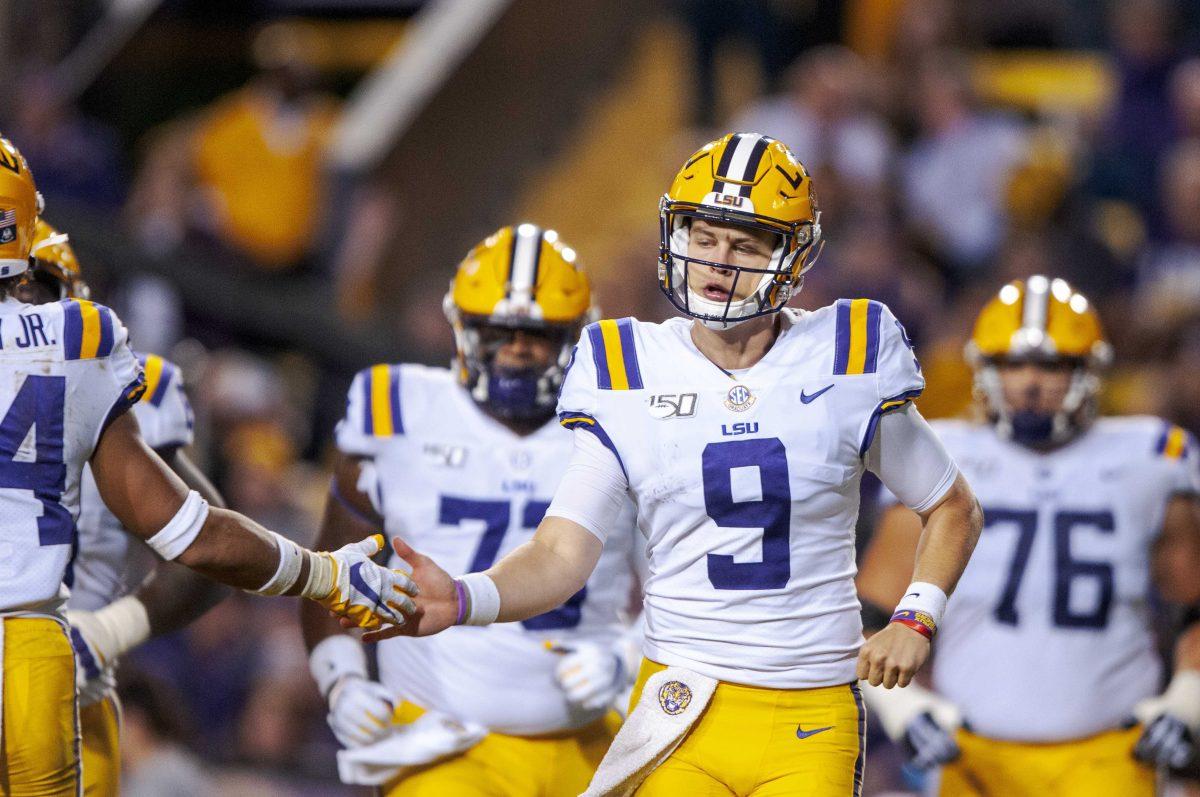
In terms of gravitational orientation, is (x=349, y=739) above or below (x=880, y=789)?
above

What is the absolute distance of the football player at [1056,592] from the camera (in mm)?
4648

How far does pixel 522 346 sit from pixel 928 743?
1494mm

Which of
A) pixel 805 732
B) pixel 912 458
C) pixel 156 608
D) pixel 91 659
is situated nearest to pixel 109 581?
pixel 156 608

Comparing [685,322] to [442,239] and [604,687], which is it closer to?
[604,687]

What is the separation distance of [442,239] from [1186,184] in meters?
4.18

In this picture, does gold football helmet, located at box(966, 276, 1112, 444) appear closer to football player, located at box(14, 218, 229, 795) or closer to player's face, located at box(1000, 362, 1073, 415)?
player's face, located at box(1000, 362, 1073, 415)

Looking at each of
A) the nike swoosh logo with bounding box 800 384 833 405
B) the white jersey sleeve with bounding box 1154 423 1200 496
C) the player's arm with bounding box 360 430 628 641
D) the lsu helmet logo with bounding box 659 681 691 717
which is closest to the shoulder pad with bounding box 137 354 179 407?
the player's arm with bounding box 360 430 628 641

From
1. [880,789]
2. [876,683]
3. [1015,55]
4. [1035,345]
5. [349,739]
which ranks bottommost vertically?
[880,789]

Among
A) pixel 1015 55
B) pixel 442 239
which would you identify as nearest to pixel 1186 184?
pixel 1015 55

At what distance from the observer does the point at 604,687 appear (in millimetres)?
4211

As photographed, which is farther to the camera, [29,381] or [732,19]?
[732,19]

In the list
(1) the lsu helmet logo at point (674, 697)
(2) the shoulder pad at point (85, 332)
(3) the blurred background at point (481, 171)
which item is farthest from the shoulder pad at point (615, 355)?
(3) the blurred background at point (481, 171)

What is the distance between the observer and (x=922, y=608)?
135 inches

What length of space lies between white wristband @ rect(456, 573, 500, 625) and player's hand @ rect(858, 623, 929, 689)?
70cm
